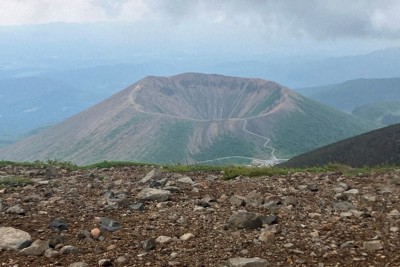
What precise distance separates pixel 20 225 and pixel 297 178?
9.06m

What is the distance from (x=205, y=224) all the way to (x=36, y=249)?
129 inches

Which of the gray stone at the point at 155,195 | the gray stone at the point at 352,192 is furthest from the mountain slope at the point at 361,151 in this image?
the gray stone at the point at 155,195

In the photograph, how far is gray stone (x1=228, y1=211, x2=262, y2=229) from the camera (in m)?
8.75

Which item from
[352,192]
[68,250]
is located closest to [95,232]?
[68,250]

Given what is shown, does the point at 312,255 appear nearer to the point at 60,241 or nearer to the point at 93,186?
the point at 60,241

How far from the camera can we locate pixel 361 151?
96188 millimetres

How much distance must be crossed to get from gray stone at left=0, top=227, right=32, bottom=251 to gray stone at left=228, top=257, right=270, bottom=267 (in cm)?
386

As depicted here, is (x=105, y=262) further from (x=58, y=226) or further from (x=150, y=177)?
(x=150, y=177)

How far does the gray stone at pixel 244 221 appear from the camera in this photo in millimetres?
8750

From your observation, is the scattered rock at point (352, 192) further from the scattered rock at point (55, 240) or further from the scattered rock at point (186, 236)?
the scattered rock at point (55, 240)

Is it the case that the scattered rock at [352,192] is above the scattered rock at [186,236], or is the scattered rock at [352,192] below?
below

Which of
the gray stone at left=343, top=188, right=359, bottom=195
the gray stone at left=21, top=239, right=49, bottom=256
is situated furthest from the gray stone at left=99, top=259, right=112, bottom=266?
the gray stone at left=343, top=188, right=359, bottom=195

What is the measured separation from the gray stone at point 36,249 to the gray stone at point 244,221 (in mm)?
3517

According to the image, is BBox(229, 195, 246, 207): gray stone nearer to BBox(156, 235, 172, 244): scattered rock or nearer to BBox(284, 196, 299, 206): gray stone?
BBox(284, 196, 299, 206): gray stone
